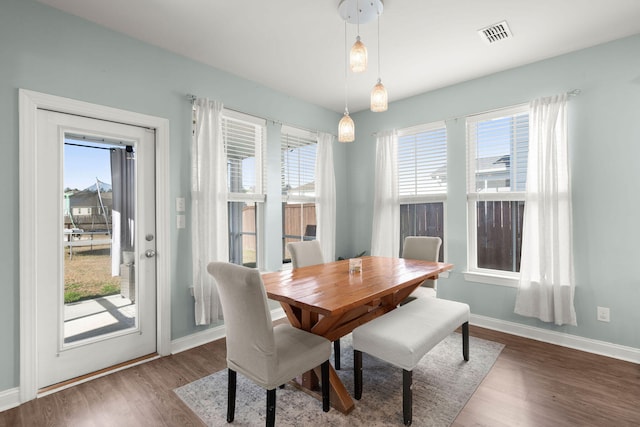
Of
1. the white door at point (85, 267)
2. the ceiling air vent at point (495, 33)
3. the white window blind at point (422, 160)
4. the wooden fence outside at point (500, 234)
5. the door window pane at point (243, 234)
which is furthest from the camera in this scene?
the white window blind at point (422, 160)

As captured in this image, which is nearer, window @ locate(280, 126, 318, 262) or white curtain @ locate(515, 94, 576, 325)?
white curtain @ locate(515, 94, 576, 325)

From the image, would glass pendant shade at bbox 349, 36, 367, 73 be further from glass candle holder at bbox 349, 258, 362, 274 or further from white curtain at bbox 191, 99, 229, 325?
white curtain at bbox 191, 99, 229, 325

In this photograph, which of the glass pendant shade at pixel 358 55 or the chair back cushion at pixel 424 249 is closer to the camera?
the glass pendant shade at pixel 358 55

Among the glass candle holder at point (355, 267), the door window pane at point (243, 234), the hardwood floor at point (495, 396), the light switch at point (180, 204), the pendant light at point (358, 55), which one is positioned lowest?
the hardwood floor at point (495, 396)

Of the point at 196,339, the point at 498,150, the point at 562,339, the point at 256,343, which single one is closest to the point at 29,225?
the point at 196,339

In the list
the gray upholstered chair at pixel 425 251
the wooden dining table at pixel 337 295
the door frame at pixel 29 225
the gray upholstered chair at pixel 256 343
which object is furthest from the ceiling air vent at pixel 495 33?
the door frame at pixel 29 225

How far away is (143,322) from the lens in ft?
8.94

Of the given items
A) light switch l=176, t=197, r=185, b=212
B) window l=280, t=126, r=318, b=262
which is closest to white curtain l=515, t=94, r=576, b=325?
window l=280, t=126, r=318, b=262

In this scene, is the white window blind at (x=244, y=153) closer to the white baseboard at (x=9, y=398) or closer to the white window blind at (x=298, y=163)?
the white window blind at (x=298, y=163)

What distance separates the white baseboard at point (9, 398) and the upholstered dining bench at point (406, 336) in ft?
7.31

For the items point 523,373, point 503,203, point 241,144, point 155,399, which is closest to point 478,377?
point 523,373

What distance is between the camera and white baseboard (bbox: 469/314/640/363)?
2682 mm

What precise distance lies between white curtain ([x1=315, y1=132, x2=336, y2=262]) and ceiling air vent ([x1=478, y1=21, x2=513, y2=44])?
7.02ft

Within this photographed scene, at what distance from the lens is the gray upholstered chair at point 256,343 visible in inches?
63.2
